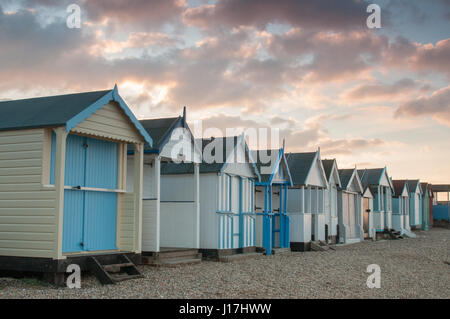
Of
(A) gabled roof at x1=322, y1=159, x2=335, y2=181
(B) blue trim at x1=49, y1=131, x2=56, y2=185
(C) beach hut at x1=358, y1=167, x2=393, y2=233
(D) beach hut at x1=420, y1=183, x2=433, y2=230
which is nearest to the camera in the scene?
(B) blue trim at x1=49, y1=131, x2=56, y2=185

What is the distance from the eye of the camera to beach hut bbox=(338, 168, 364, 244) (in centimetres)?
2823

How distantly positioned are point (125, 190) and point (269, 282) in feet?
13.3

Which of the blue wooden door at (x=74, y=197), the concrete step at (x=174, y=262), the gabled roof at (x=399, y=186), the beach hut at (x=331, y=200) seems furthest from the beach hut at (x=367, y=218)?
the blue wooden door at (x=74, y=197)

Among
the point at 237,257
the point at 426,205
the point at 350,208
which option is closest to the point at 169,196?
the point at 237,257

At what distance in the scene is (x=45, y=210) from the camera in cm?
1061

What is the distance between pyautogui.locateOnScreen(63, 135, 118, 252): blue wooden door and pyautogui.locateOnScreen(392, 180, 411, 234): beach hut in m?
28.9

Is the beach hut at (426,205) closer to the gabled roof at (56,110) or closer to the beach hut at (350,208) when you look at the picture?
the beach hut at (350,208)

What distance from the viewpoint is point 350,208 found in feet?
98.1

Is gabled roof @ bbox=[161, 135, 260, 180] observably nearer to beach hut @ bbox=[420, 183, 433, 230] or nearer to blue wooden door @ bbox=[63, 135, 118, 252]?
blue wooden door @ bbox=[63, 135, 118, 252]

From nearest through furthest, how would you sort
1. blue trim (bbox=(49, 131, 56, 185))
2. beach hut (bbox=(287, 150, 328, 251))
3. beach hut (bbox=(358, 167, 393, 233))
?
blue trim (bbox=(49, 131, 56, 185)) → beach hut (bbox=(287, 150, 328, 251)) → beach hut (bbox=(358, 167, 393, 233))

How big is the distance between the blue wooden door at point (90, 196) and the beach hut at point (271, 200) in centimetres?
814

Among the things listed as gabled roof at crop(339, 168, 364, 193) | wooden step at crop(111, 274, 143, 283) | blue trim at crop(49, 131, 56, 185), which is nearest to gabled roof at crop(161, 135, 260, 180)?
wooden step at crop(111, 274, 143, 283)

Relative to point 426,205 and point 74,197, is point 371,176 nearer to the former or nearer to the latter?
point 426,205

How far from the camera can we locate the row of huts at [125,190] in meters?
10.8
